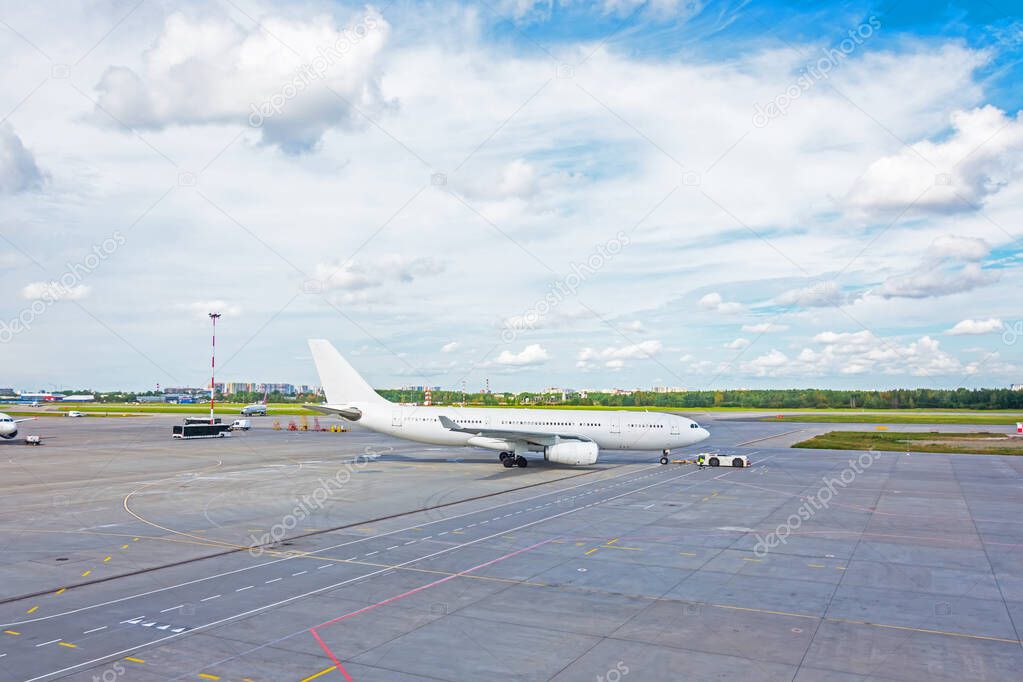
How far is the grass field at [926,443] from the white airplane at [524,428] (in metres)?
29.2

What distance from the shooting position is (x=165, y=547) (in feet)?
78.0

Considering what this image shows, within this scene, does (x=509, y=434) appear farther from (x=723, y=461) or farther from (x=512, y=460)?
(x=723, y=461)

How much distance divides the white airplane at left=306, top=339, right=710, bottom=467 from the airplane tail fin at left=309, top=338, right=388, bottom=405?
0.35 metres

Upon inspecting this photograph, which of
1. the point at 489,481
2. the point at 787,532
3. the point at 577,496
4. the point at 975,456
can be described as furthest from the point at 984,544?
the point at 975,456

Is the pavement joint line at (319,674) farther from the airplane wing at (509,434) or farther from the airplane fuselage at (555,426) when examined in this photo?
the airplane fuselage at (555,426)

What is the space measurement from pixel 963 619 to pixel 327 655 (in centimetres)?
1544

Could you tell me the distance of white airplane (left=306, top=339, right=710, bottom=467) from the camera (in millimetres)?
48812

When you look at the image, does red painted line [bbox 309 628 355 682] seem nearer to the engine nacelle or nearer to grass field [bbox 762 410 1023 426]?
the engine nacelle

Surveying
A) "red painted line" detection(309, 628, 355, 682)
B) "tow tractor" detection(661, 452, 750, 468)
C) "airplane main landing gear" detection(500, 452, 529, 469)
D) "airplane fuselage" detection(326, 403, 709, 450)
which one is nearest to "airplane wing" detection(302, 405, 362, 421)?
"airplane fuselage" detection(326, 403, 709, 450)

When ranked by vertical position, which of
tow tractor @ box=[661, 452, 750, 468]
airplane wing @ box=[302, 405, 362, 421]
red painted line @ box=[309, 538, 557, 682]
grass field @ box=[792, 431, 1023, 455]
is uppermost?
airplane wing @ box=[302, 405, 362, 421]

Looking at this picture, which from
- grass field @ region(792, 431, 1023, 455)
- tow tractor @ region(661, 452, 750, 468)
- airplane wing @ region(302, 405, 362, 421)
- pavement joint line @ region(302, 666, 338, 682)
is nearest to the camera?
pavement joint line @ region(302, 666, 338, 682)

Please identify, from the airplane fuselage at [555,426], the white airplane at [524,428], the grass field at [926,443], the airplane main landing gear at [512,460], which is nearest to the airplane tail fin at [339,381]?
the white airplane at [524,428]

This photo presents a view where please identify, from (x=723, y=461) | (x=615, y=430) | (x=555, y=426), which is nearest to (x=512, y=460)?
(x=555, y=426)

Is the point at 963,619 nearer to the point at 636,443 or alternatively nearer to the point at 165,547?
the point at 165,547
